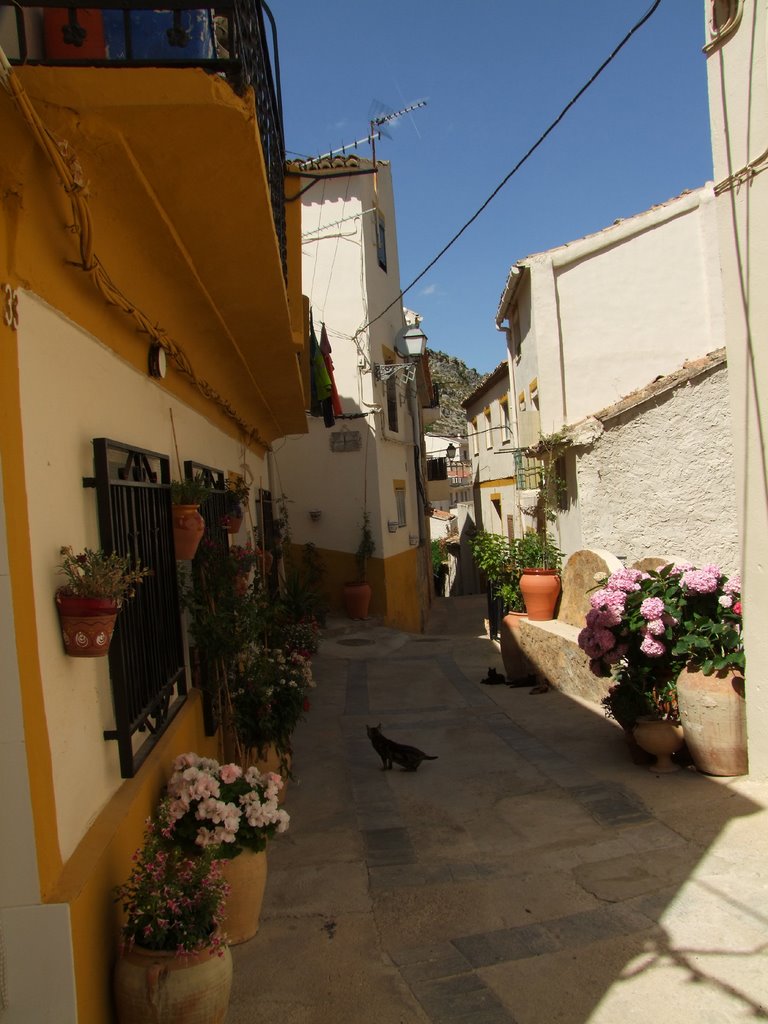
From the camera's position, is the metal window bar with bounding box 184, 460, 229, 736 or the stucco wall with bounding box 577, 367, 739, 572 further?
the stucco wall with bounding box 577, 367, 739, 572

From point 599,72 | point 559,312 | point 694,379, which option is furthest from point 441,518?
point 599,72

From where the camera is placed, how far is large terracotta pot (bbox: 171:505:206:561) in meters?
4.35

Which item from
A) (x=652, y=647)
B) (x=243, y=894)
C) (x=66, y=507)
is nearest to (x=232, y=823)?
(x=243, y=894)

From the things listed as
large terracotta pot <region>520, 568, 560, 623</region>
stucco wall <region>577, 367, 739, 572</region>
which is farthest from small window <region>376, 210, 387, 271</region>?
large terracotta pot <region>520, 568, 560, 623</region>

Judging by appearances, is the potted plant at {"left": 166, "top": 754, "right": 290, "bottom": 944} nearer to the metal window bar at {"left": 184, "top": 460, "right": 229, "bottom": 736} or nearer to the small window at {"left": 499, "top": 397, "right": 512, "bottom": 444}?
the metal window bar at {"left": 184, "top": 460, "right": 229, "bottom": 736}

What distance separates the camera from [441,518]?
36.9m

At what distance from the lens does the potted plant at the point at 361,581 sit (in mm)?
14898

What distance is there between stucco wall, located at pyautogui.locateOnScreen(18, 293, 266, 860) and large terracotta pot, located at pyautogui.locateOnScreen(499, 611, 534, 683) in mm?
7380

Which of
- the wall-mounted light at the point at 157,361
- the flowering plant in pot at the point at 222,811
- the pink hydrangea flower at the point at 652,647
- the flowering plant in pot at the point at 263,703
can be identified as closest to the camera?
the flowering plant in pot at the point at 222,811

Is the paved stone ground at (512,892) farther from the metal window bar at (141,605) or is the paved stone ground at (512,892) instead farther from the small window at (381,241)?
the small window at (381,241)

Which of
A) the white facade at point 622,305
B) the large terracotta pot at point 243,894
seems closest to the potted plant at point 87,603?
the large terracotta pot at point 243,894

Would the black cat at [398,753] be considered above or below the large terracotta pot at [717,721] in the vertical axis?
below

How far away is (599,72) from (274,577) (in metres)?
7.89

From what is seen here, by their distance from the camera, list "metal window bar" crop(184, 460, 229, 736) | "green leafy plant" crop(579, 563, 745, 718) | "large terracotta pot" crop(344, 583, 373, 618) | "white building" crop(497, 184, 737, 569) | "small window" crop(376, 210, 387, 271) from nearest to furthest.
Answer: "metal window bar" crop(184, 460, 229, 736), "green leafy plant" crop(579, 563, 745, 718), "white building" crop(497, 184, 737, 569), "large terracotta pot" crop(344, 583, 373, 618), "small window" crop(376, 210, 387, 271)
